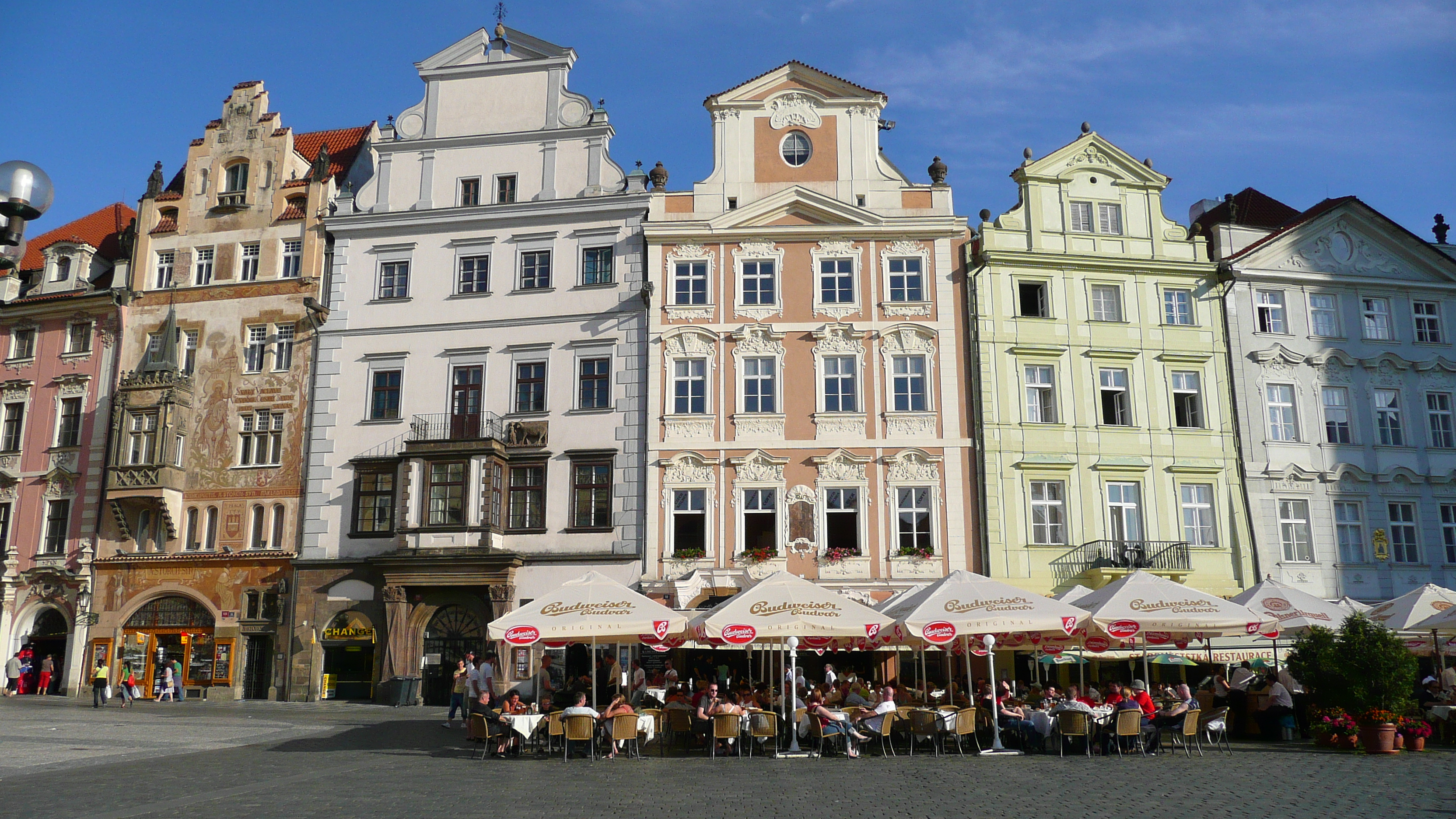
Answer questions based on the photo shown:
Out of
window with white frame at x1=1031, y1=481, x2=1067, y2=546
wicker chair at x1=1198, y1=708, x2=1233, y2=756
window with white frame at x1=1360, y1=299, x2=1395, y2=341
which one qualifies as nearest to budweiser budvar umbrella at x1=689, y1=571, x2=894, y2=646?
wicker chair at x1=1198, y1=708, x2=1233, y2=756

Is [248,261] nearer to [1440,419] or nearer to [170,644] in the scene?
[170,644]

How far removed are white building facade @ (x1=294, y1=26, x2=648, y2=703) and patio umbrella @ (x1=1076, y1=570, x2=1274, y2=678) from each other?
14.9 metres

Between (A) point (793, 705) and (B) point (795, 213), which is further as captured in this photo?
(B) point (795, 213)

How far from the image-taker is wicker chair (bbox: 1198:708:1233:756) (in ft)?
61.6

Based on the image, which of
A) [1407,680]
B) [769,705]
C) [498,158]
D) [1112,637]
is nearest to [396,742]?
[769,705]

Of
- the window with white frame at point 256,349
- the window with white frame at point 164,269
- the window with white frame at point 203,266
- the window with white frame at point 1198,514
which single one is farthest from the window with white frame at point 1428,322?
the window with white frame at point 164,269

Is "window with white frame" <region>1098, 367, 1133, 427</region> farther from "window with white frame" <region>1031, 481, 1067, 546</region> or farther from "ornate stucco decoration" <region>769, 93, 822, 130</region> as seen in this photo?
"ornate stucco decoration" <region>769, 93, 822, 130</region>

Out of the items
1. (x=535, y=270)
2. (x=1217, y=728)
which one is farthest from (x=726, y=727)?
(x=535, y=270)

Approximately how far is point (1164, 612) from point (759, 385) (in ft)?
49.7

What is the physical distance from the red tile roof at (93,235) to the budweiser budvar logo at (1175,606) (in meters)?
35.3

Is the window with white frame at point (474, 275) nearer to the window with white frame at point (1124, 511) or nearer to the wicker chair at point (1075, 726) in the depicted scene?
the window with white frame at point (1124, 511)

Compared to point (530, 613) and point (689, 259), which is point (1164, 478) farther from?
point (530, 613)

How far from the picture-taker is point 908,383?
105 ft

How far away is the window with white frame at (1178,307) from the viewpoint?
33.1 m
